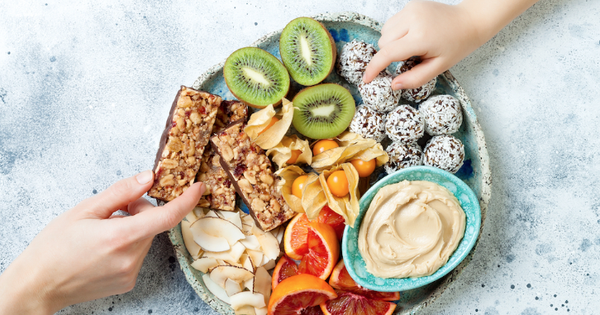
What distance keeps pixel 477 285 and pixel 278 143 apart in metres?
1.20

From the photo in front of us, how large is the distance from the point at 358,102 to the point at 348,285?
0.85 metres

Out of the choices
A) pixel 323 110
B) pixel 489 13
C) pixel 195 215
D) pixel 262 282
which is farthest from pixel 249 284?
pixel 489 13

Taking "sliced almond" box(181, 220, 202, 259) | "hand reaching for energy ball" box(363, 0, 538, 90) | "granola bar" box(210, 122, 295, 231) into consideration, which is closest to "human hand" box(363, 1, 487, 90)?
"hand reaching for energy ball" box(363, 0, 538, 90)

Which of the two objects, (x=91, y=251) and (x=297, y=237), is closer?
(x=91, y=251)

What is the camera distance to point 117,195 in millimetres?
1709

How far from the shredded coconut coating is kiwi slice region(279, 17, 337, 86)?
0.05 meters

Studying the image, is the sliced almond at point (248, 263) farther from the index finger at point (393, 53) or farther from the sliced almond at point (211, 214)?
the index finger at point (393, 53)

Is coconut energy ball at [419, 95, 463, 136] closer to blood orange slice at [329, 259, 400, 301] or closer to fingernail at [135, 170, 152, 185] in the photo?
blood orange slice at [329, 259, 400, 301]

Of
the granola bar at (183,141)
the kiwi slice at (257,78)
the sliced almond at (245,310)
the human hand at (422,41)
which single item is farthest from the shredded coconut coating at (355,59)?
the sliced almond at (245,310)

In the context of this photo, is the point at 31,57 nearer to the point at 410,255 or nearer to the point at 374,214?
the point at 374,214

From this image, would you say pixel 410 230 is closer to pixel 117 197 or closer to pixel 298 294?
pixel 298 294

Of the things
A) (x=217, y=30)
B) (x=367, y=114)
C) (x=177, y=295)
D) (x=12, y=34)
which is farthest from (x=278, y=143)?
(x=12, y=34)

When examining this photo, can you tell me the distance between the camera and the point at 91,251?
1.62 metres

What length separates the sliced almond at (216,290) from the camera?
75.3 inches
